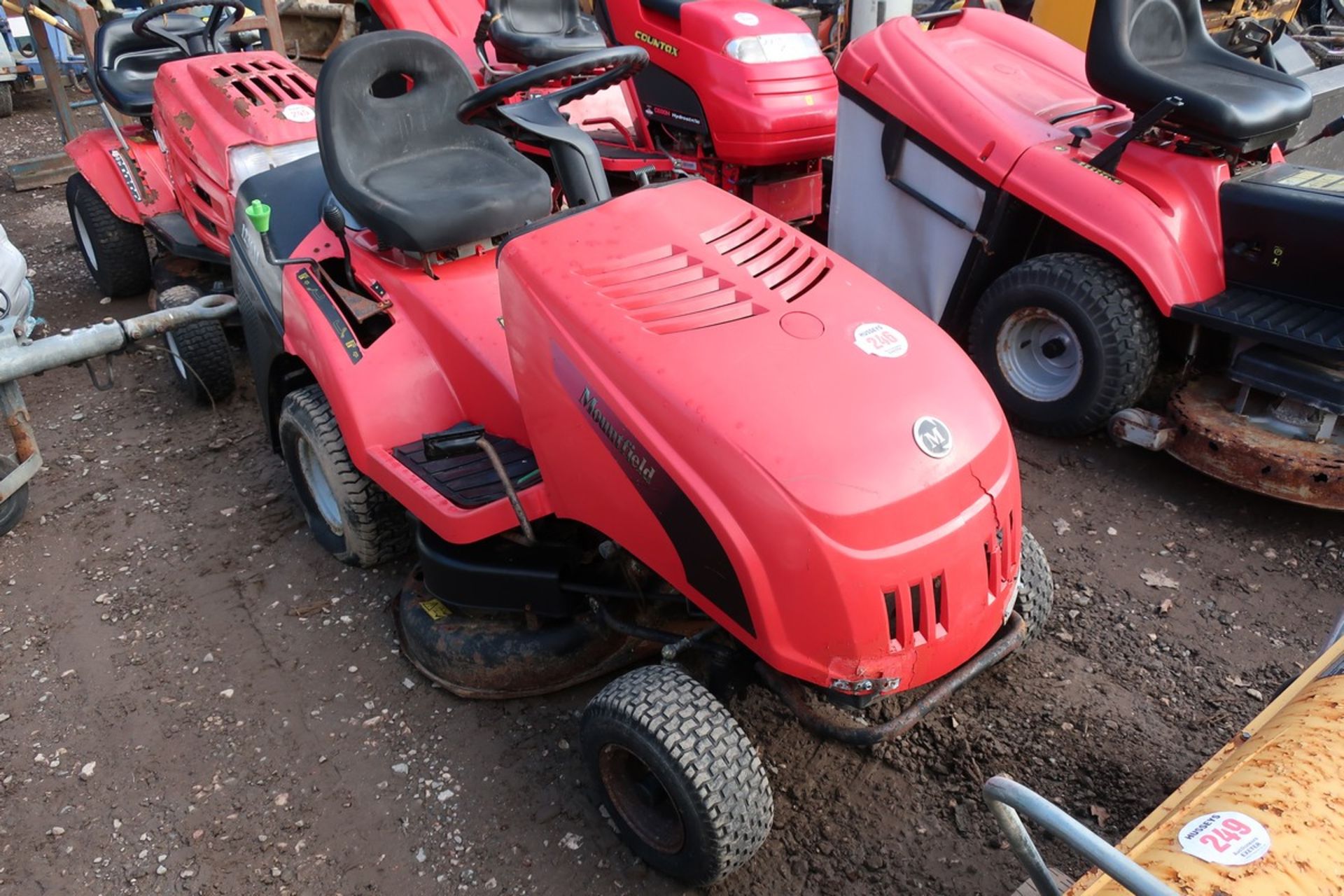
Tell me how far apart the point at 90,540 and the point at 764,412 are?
2.42 metres

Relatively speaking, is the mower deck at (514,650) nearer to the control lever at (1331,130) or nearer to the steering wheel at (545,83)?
the steering wheel at (545,83)

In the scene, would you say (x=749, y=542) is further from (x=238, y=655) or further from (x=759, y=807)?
(x=238, y=655)

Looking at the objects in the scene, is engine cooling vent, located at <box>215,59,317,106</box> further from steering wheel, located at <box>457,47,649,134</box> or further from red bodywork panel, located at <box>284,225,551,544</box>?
steering wheel, located at <box>457,47,649,134</box>

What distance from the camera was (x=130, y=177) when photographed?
14.0 feet

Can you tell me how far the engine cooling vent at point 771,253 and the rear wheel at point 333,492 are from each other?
119cm

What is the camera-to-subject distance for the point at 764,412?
1.70 meters

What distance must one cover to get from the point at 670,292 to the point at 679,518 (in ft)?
1.49

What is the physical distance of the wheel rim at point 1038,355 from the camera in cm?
339

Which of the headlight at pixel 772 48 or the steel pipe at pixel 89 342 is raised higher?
the headlight at pixel 772 48

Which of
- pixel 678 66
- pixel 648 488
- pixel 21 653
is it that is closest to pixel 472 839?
pixel 648 488

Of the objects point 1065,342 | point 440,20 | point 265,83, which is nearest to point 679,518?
point 1065,342

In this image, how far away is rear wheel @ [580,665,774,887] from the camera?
5.79 feet

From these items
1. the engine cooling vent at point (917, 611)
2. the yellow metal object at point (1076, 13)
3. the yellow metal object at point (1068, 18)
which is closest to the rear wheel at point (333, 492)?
the engine cooling vent at point (917, 611)

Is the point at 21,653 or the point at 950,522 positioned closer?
the point at 950,522
